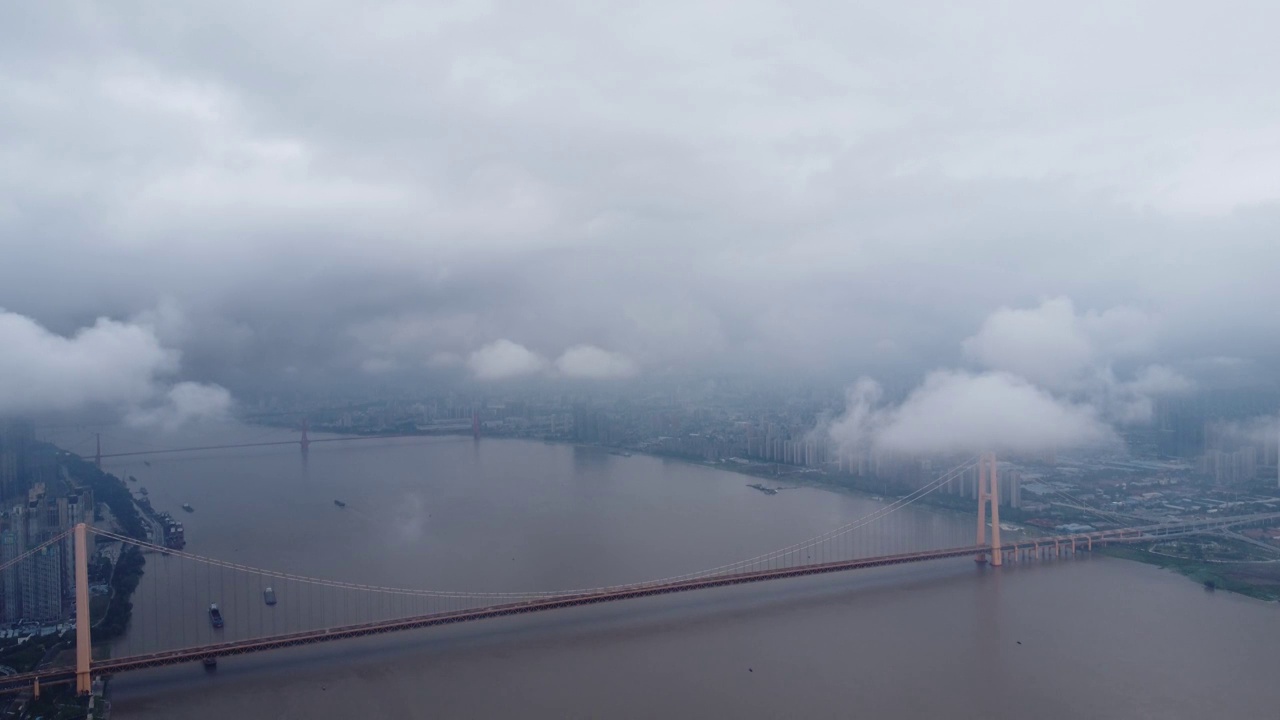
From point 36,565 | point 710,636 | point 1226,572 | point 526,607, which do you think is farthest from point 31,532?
point 1226,572

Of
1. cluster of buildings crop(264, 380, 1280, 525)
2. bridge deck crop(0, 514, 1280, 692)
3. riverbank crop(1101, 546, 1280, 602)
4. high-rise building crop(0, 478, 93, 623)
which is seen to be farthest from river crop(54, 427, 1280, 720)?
cluster of buildings crop(264, 380, 1280, 525)

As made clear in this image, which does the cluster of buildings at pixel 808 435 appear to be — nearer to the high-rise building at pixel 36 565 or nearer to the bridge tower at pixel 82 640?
the bridge tower at pixel 82 640

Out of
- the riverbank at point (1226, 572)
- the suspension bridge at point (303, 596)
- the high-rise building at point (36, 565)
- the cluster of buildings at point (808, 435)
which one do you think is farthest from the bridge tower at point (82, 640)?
the cluster of buildings at point (808, 435)

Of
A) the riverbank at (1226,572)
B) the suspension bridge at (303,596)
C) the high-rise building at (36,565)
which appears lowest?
the riverbank at (1226,572)

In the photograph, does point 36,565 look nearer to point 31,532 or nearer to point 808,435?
point 31,532

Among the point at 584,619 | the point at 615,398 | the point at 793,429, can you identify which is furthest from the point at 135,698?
the point at 615,398

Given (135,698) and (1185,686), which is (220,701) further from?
(1185,686)
